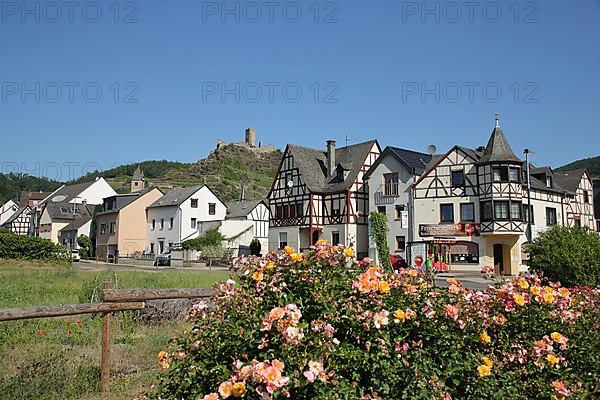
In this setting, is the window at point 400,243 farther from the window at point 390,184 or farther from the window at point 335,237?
the window at point 335,237

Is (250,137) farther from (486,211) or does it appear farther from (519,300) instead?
(519,300)

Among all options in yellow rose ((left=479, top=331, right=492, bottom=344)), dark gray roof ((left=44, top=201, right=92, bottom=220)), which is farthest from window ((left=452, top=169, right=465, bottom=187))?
dark gray roof ((left=44, top=201, right=92, bottom=220))

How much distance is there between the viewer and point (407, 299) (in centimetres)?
377

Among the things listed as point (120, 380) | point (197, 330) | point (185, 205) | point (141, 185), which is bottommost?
point (120, 380)

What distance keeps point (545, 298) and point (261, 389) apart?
2.47 meters

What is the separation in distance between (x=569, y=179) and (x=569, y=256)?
33.0 m

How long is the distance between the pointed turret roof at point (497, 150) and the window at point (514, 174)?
0.67m

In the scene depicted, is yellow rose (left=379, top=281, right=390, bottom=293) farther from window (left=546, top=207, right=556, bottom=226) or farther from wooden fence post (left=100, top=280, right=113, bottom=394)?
window (left=546, top=207, right=556, bottom=226)

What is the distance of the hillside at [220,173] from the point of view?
343ft

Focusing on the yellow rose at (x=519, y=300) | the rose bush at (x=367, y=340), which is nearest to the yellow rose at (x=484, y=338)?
the rose bush at (x=367, y=340)

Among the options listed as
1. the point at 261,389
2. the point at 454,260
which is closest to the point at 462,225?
the point at 454,260

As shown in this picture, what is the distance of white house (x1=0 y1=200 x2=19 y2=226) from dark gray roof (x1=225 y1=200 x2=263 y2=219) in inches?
2356

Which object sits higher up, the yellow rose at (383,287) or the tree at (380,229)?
the tree at (380,229)

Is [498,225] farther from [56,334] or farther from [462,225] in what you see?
[56,334]
